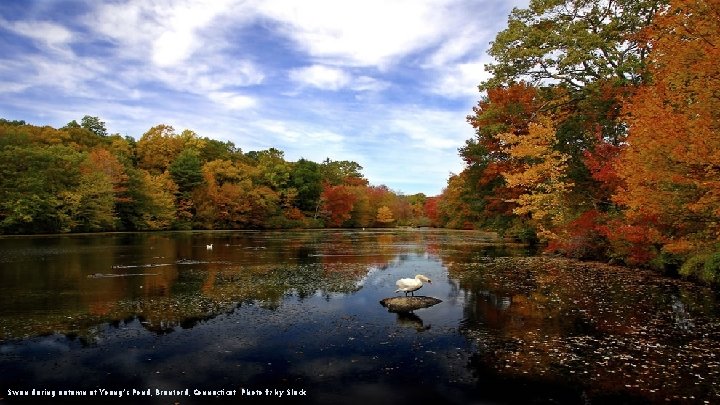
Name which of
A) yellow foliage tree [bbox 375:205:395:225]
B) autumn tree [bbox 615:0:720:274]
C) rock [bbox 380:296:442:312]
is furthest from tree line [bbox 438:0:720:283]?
yellow foliage tree [bbox 375:205:395:225]

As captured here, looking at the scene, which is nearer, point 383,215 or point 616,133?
point 616,133

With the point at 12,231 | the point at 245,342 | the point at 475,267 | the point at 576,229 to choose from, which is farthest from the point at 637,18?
the point at 12,231

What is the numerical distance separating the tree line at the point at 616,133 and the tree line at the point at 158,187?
43.0m

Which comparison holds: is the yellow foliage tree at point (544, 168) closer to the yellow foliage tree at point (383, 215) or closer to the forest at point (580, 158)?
the forest at point (580, 158)

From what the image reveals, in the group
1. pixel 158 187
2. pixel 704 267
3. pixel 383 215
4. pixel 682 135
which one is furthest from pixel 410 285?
pixel 383 215

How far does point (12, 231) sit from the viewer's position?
4756cm

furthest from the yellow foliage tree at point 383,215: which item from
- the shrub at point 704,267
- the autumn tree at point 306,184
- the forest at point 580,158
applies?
the shrub at point 704,267

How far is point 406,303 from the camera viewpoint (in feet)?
47.2

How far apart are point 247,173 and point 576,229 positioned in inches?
2541

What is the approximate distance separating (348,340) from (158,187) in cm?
6092

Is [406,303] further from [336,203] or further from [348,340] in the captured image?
[336,203]

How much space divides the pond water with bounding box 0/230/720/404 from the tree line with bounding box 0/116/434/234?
111ft

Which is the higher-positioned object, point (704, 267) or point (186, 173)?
point (186, 173)

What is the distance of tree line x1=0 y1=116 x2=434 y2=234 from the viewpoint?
4806cm
